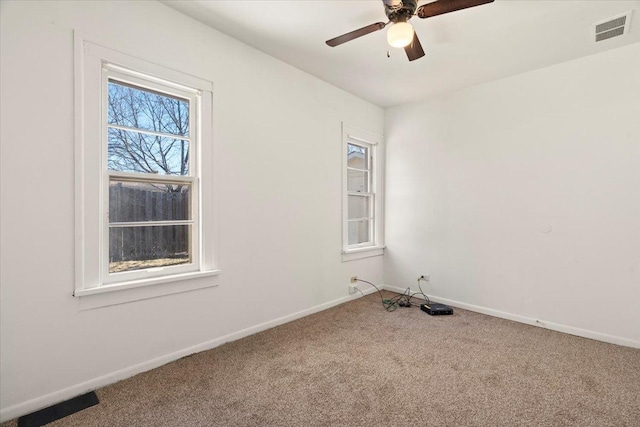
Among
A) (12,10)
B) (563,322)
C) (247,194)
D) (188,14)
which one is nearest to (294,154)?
(247,194)

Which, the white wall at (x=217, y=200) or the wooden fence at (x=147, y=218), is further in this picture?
the wooden fence at (x=147, y=218)

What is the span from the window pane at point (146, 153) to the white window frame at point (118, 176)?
5 cm

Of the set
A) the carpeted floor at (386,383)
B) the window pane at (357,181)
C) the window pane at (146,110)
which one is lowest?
the carpeted floor at (386,383)

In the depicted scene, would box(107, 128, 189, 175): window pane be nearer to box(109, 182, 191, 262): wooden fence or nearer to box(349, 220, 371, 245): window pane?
box(109, 182, 191, 262): wooden fence

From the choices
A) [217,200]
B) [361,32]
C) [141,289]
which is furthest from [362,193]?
[141,289]

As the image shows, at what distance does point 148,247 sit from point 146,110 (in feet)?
3.40

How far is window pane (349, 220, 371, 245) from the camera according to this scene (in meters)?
4.18

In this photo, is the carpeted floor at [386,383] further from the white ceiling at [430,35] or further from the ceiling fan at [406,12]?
the white ceiling at [430,35]

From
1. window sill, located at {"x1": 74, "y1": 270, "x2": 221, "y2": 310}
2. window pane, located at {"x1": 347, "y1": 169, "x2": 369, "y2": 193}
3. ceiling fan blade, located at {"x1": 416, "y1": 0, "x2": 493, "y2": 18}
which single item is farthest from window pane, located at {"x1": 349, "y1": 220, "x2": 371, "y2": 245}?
ceiling fan blade, located at {"x1": 416, "y1": 0, "x2": 493, "y2": 18}

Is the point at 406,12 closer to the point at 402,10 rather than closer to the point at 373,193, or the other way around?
the point at 402,10

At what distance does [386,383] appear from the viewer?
6.94ft

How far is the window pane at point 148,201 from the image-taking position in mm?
2162

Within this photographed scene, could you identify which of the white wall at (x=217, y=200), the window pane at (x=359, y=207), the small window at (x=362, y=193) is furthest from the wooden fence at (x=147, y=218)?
the window pane at (x=359, y=207)

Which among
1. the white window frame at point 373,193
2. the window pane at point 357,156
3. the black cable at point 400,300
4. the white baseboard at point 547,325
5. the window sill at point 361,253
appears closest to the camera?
the white baseboard at point 547,325
